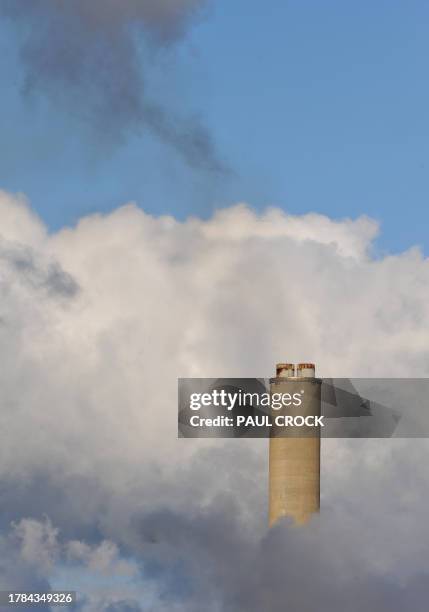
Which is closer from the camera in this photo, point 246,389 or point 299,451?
point 299,451

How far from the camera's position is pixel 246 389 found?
98000 millimetres

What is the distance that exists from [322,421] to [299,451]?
17.9ft

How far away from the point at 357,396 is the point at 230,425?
14.1 meters

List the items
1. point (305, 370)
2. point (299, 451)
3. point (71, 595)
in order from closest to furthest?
point (71, 595), point (299, 451), point (305, 370)

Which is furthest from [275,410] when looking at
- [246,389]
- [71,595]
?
[71,595]

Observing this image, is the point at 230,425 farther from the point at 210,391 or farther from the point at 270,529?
the point at 270,529

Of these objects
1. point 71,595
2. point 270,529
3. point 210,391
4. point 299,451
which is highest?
point 210,391

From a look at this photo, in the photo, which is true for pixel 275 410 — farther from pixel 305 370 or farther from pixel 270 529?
pixel 270 529

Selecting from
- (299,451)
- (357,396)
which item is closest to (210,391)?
(299,451)

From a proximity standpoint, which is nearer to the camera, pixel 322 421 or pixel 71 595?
pixel 71 595

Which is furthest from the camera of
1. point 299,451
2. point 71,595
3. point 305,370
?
point 305,370

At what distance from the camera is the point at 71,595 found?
80688mm

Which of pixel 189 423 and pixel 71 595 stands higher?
pixel 189 423

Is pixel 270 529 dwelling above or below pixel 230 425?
below
